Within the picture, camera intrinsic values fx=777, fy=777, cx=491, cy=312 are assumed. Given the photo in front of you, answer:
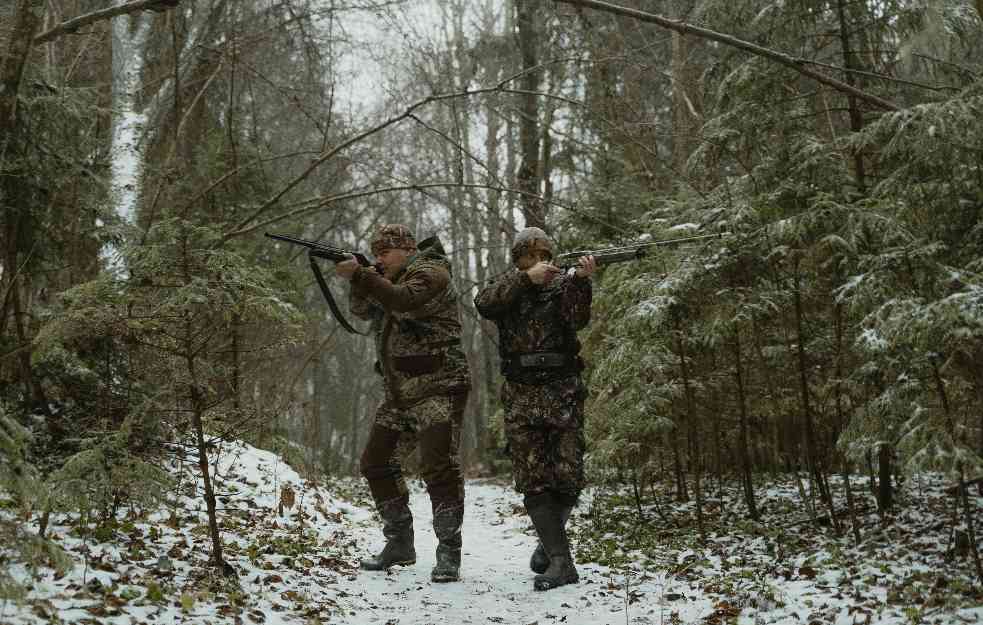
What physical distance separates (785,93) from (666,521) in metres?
4.15

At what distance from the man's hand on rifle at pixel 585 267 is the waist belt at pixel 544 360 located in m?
0.55

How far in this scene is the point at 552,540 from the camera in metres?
5.09

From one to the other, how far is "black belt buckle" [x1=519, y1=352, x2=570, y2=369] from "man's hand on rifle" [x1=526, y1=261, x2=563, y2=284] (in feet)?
1.61

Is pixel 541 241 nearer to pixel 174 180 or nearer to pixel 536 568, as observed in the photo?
pixel 536 568

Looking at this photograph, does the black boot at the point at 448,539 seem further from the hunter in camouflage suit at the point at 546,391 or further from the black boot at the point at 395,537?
the hunter in camouflage suit at the point at 546,391

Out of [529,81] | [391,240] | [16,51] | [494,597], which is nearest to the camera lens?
[16,51]

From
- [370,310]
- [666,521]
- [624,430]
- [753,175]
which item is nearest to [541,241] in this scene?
[370,310]

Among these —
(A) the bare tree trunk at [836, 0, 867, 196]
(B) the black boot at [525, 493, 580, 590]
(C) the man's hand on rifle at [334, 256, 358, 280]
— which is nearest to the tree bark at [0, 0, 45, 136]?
(C) the man's hand on rifle at [334, 256, 358, 280]

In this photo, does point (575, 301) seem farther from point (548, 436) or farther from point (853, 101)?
point (853, 101)

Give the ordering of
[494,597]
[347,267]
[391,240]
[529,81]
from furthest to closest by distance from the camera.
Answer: [529,81], [391,240], [347,267], [494,597]

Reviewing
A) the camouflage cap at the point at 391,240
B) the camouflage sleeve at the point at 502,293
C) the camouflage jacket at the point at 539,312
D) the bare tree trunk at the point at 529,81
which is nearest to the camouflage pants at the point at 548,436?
the camouflage jacket at the point at 539,312

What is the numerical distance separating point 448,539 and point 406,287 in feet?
5.62

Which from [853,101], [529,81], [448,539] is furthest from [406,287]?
[529,81]

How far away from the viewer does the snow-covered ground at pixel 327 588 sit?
3.72m
